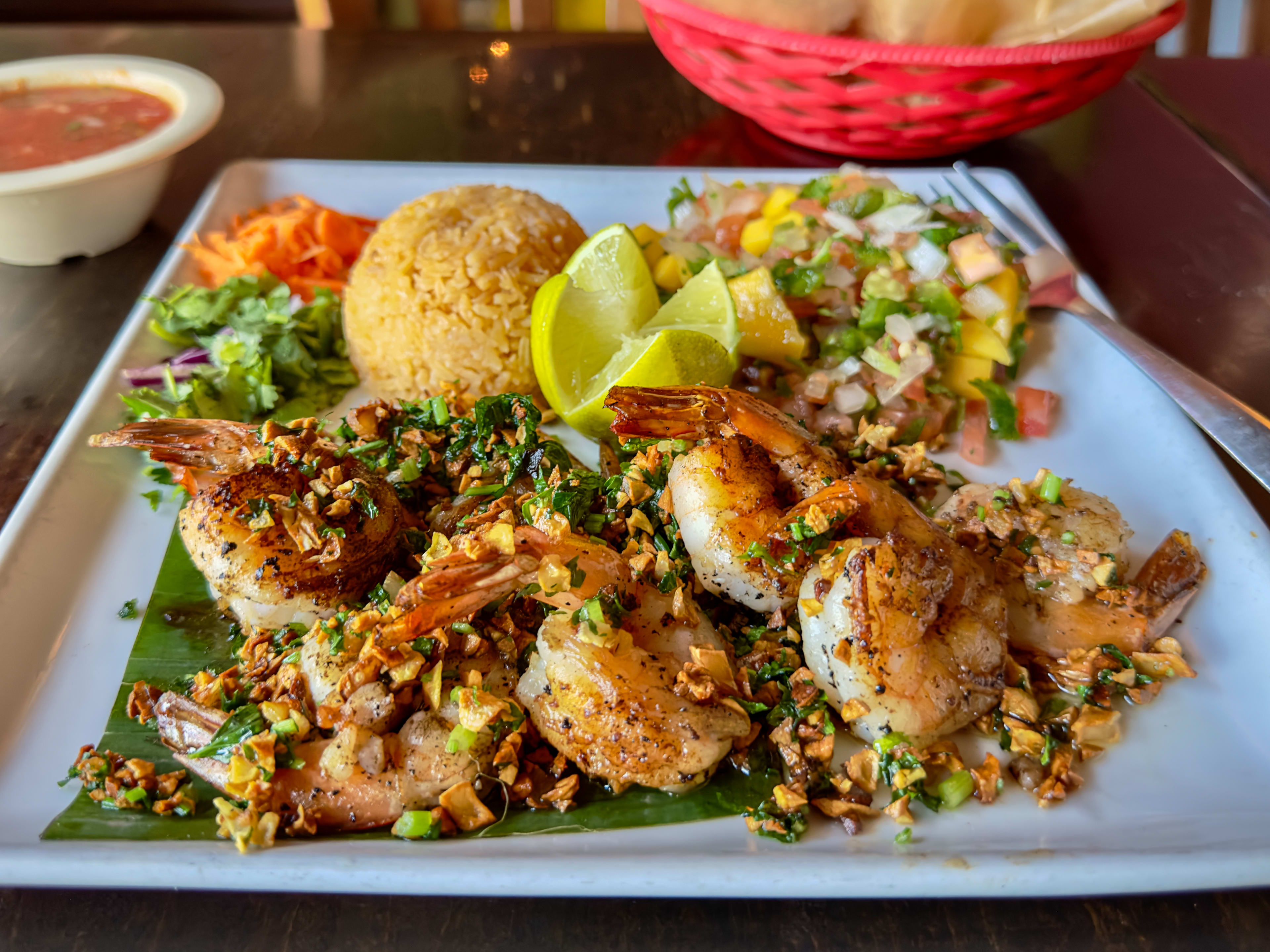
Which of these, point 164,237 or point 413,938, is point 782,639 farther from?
point 164,237

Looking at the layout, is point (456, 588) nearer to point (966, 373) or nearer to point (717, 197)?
point (966, 373)

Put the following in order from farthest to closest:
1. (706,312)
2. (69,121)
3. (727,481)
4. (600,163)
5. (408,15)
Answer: (408,15) → (600,163) → (69,121) → (706,312) → (727,481)

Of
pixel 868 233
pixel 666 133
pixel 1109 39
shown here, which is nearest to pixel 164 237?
pixel 666 133

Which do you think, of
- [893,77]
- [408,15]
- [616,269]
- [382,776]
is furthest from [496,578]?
[408,15]

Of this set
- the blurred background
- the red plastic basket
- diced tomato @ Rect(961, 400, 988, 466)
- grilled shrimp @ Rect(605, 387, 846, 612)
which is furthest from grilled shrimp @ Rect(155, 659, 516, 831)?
the blurred background

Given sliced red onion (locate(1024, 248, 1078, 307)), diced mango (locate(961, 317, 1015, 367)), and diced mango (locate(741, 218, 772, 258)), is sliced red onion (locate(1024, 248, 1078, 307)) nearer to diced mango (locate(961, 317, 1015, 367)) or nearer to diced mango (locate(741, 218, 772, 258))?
diced mango (locate(961, 317, 1015, 367))

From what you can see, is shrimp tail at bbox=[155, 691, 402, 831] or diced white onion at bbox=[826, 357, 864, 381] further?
diced white onion at bbox=[826, 357, 864, 381]
